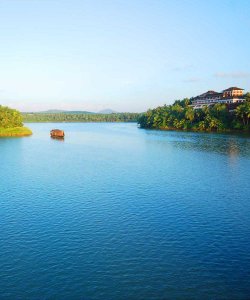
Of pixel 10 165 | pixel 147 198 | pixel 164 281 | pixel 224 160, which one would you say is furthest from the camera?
pixel 224 160

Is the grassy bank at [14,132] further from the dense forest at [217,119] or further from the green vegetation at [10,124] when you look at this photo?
the dense forest at [217,119]

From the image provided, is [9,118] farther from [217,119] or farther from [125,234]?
[125,234]

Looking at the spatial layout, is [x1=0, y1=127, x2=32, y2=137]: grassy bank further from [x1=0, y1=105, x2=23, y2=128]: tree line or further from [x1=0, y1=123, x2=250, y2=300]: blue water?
[x1=0, y1=123, x2=250, y2=300]: blue water

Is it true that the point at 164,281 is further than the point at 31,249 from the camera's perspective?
No

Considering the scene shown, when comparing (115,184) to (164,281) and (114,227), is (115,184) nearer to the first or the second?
(114,227)

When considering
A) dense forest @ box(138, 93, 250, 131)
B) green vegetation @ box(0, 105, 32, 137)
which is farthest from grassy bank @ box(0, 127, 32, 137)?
dense forest @ box(138, 93, 250, 131)

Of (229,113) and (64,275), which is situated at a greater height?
(229,113)

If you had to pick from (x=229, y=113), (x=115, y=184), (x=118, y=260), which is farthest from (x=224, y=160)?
(x=229, y=113)

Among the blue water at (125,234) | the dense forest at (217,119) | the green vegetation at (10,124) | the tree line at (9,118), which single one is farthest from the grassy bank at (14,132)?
the dense forest at (217,119)
